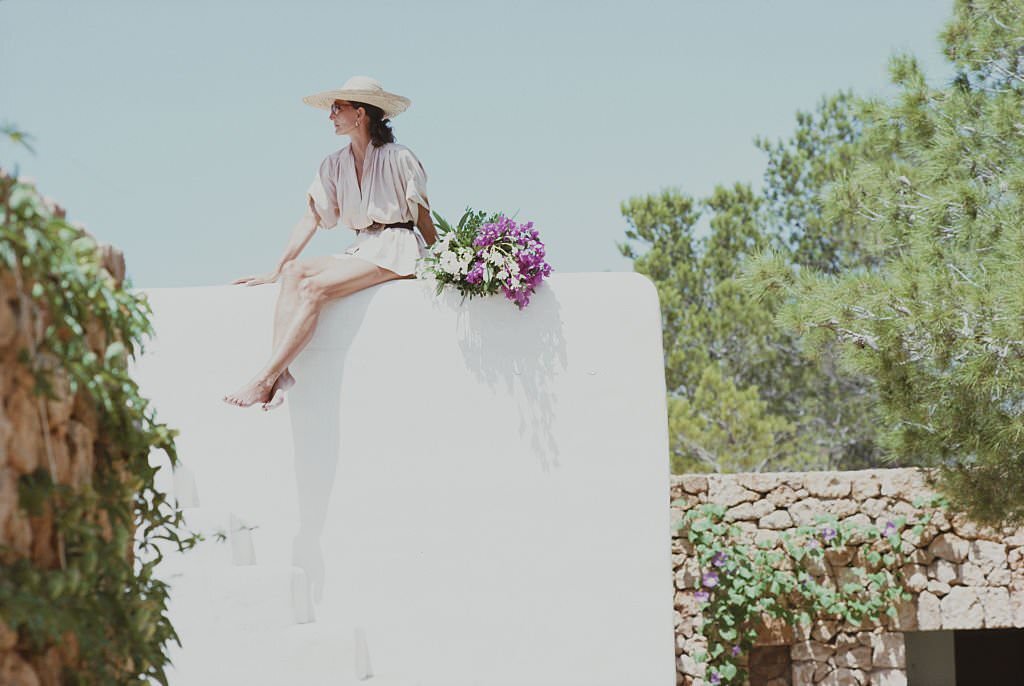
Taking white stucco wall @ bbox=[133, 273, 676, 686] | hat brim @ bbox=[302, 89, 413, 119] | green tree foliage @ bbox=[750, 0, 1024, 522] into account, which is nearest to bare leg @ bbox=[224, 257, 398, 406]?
white stucco wall @ bbox=[133, 273, 676, 686]

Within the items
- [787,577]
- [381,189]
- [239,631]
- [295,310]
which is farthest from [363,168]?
[787,577]

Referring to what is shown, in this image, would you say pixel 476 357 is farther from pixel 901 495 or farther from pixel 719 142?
pixel 719 142

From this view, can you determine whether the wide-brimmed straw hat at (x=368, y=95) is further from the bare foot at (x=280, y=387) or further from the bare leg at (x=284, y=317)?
the bare foot at (x=280, y=387)

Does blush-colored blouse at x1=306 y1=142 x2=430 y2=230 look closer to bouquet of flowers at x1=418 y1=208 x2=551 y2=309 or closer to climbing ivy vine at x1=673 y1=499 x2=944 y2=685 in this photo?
bouquet of flowers at x1=418 y1=208 x2=551 y2=309

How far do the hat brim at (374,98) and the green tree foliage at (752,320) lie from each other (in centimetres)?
1044

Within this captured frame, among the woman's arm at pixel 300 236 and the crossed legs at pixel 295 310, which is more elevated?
the woman's arm at pixel 300 236

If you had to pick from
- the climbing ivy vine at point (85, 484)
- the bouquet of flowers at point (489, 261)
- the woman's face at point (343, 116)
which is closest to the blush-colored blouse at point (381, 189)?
the woman's face at point (343, 116)

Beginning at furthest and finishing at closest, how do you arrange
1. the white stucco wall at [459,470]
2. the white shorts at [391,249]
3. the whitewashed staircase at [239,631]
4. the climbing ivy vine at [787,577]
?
the climbing ivy vine at [787,577] < the white shorts at [391,249] < the white stucco wall at [459,470] < the whitewashed staircase at [239,631]

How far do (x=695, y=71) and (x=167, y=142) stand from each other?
1160 centimetres

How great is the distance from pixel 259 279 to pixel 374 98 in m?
Result: 0.90

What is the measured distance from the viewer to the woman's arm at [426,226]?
15.5ft

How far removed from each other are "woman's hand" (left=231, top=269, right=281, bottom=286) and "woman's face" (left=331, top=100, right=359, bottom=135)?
67 cm

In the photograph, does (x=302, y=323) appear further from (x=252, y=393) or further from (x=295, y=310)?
(x=252, y=393)

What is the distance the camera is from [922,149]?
6707 millimetres
